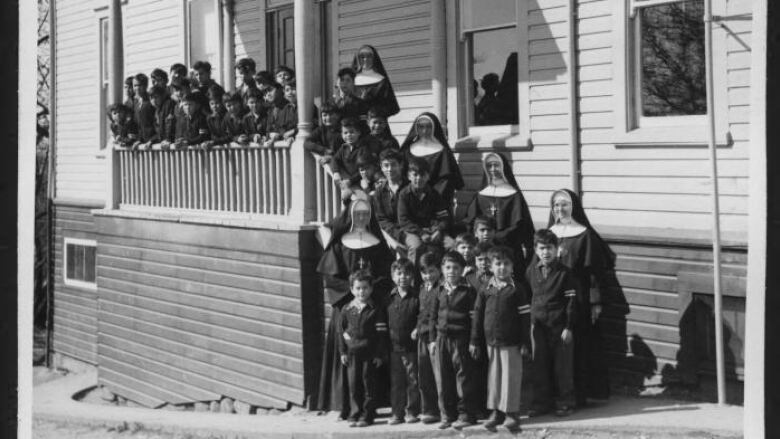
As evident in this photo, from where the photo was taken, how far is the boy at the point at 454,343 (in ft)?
29.1

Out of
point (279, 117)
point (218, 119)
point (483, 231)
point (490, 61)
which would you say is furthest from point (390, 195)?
point (218, 119)

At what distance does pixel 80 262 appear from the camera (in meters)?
19.6

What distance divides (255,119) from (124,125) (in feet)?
11.3

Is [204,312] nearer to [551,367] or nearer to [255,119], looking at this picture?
[255,119]

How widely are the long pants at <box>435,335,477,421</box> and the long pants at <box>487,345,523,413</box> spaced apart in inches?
8.4

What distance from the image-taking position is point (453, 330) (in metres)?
8.94

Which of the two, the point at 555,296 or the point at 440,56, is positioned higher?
the point at 440,56

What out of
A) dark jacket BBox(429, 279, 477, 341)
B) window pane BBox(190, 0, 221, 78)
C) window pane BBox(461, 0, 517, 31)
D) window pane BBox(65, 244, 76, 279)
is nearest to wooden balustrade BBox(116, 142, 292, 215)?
window pane BBox(190, 0, 221, 78)

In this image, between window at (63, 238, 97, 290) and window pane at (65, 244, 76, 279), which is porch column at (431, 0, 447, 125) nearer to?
window at (63, 238, 97, 290)

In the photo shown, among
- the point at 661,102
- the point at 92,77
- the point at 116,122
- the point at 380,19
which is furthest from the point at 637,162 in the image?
the point at 92,77

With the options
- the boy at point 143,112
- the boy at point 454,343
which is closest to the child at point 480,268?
the boy at point 454,343

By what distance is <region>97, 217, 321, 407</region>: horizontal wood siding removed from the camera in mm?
11891

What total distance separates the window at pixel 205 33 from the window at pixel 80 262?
13.9ft

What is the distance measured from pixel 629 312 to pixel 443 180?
2.12 m
